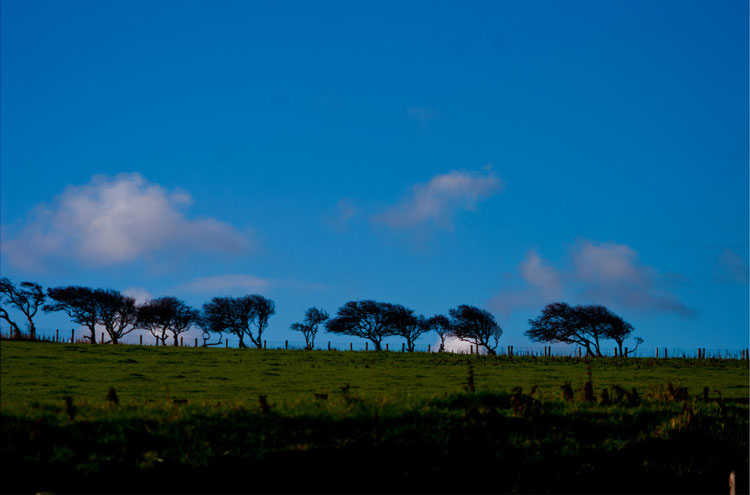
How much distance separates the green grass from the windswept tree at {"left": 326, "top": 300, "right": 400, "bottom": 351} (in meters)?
42.3

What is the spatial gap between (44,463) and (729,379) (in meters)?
44.2

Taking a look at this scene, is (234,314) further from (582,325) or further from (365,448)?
(365,448)

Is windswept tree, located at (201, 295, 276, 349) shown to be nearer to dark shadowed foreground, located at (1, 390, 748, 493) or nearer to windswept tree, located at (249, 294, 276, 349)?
windswept tree, located at (249, 294, 276, 349)

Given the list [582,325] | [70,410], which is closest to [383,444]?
[70,410]

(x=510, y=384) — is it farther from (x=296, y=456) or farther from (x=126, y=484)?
(x=126, y=484)

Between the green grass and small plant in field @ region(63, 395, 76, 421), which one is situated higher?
small plant in field @ region(63, 395, 76, 421)

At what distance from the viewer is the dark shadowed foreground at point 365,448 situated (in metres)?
13.2

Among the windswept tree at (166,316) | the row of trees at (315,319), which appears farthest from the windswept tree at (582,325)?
the windswept tree at (166,316)

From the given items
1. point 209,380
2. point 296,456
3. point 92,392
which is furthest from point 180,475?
point 209,380

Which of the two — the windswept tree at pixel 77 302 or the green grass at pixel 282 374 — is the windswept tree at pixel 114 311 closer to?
the windswept tree at pixel 77 302

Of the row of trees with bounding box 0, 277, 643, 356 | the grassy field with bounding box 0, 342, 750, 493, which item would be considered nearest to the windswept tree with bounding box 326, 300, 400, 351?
the row of trees with bounding box 0, 277, 643, 356

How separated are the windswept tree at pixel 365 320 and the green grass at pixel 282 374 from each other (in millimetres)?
42318

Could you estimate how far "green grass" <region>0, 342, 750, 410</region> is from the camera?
25.4m

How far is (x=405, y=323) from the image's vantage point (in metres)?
105
